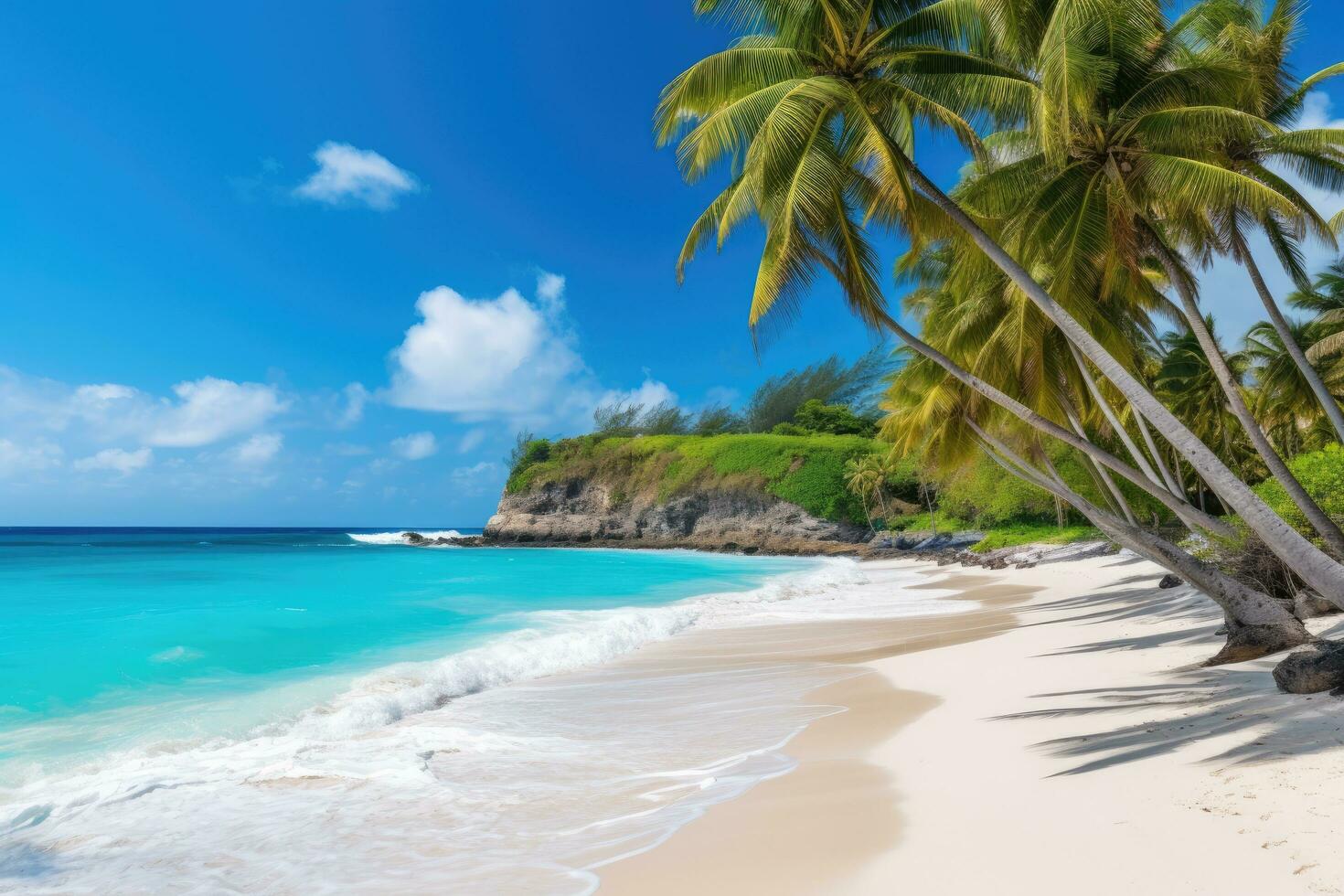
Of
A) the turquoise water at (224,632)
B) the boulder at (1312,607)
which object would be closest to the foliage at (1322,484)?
the boulder at (1312,607)

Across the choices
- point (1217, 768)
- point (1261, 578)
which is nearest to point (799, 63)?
point (1217, 768)

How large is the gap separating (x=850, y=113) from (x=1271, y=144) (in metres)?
5.17

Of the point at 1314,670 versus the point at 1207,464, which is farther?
the point at 1207,464

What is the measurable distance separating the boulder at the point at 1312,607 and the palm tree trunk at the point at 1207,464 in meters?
1.96

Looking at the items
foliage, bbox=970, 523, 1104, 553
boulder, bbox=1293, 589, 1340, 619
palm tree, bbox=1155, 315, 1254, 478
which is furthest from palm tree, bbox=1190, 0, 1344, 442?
foliage, bbox=970, 523, 1104, 553

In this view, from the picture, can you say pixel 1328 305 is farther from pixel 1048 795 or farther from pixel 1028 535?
pixel 1048 795

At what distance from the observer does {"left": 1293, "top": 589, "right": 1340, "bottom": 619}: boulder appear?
23.6 ft

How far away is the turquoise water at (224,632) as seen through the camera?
785 centimetres

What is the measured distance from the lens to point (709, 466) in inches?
2344

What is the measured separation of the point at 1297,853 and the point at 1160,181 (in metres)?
5.98

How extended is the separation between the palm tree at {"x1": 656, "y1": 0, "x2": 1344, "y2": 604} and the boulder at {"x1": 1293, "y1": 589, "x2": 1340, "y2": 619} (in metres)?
3.06

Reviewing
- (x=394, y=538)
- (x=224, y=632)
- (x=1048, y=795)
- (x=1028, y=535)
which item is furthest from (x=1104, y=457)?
(x=394, y=538)

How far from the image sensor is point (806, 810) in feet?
13.6

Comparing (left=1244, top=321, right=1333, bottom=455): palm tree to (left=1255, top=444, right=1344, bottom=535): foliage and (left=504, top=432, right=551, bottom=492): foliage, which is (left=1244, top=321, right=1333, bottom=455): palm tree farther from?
(left=504, top=432, right=551, bottom=492): foliage
